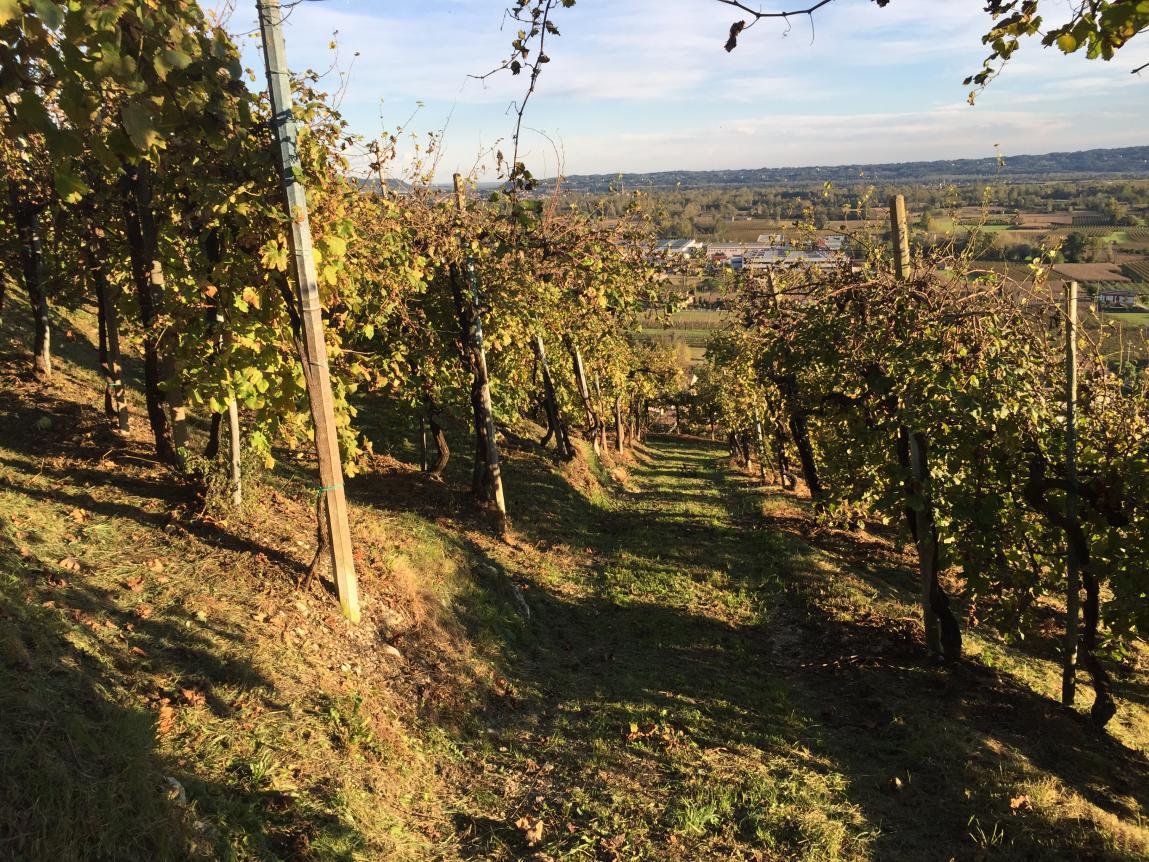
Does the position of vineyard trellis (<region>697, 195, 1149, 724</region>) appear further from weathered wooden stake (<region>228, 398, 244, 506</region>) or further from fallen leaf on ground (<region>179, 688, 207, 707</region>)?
fallen leaf on ground (<region>179, 688, 207, 707</region>)

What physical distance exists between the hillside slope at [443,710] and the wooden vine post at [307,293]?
1014 millimetres

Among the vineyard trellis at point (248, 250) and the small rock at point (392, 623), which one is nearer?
the vineyard trellis at point (248, 250)

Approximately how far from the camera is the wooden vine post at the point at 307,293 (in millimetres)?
4992

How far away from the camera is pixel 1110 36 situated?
8.36ft

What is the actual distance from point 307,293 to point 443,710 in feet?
14.4

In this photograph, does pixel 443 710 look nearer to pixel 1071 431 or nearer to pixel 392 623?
A: pixel 392 623

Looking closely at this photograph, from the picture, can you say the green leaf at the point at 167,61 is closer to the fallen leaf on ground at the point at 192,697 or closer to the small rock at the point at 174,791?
the small rock at the point at 174,791

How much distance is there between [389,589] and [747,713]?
454 cm

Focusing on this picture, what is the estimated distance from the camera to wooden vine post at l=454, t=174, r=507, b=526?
12000 millimetres

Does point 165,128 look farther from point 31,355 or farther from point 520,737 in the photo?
point 31,355

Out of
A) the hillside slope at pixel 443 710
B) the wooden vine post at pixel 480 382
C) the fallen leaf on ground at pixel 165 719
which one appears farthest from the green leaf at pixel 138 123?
the wooden vine post at pixel 480 382

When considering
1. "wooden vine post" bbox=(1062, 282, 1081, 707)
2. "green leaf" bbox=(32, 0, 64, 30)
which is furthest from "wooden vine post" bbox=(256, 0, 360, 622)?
"wooden vine post" bbox=(1062, 282, 1081, 707)

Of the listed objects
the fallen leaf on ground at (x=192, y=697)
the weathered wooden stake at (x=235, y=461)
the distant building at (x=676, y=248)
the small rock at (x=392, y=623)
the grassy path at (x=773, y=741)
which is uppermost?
the distant building at (x=676, y=248)

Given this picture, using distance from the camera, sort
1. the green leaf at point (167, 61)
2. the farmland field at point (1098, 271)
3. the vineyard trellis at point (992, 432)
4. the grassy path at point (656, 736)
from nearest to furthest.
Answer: the green leaf at point (167, 61)
the grassy path at point (656, 736)
the vineyard trellis at point (992, 432)
the farmland field at point (1098, 271)
